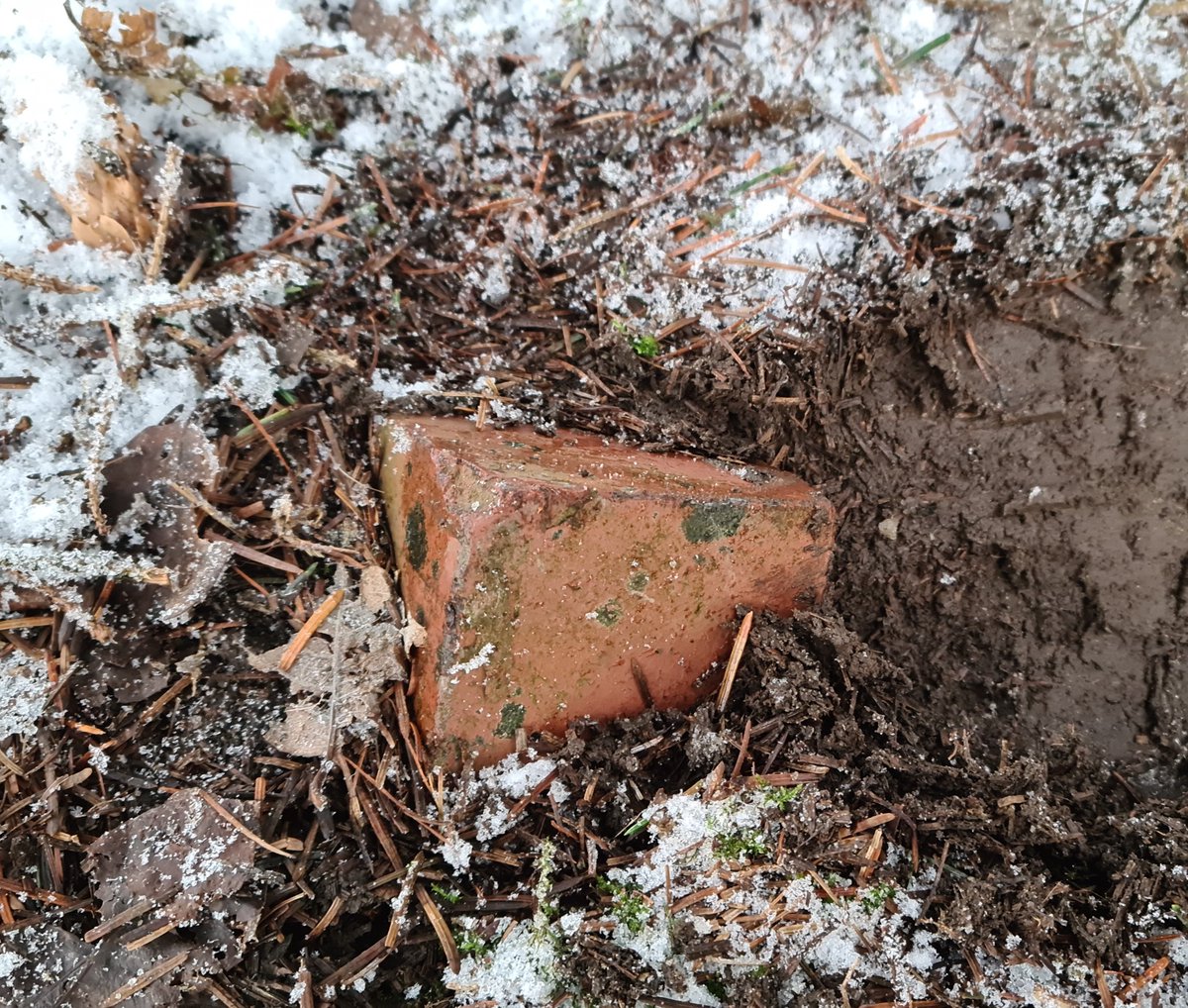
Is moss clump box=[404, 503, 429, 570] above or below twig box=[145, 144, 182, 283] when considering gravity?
below

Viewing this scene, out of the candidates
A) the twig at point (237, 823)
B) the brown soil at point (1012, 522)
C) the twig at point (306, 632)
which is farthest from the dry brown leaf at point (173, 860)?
the brown soil at point (1012, 522)

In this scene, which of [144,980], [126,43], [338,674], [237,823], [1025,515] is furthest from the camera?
[1025,515]

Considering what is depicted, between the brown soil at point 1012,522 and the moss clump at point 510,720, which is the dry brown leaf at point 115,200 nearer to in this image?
the brown soil at point 1012,522

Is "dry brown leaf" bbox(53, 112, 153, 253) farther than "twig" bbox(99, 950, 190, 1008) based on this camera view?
Yes

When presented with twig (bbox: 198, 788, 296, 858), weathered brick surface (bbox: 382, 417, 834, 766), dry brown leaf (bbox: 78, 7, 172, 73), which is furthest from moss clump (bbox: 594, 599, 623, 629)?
dry brown leaf (bbox: 78, 7, 172, 73)

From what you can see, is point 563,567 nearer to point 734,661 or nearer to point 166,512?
point 734,661

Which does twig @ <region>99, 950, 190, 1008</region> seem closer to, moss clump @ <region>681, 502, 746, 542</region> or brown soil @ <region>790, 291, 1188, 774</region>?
moss clump @ <region>681, 502, 746, 542</region>

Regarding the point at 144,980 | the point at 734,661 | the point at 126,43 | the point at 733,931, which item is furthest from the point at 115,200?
the point at 733,931

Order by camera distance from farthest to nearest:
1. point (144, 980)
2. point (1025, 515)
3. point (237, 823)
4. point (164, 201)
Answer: point (1025, 515)
point (164, 201)
point (237, 823)
point (144, 980)

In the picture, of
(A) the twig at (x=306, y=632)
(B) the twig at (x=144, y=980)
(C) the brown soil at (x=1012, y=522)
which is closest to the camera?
(B) the twig at (x=144, y=980)
